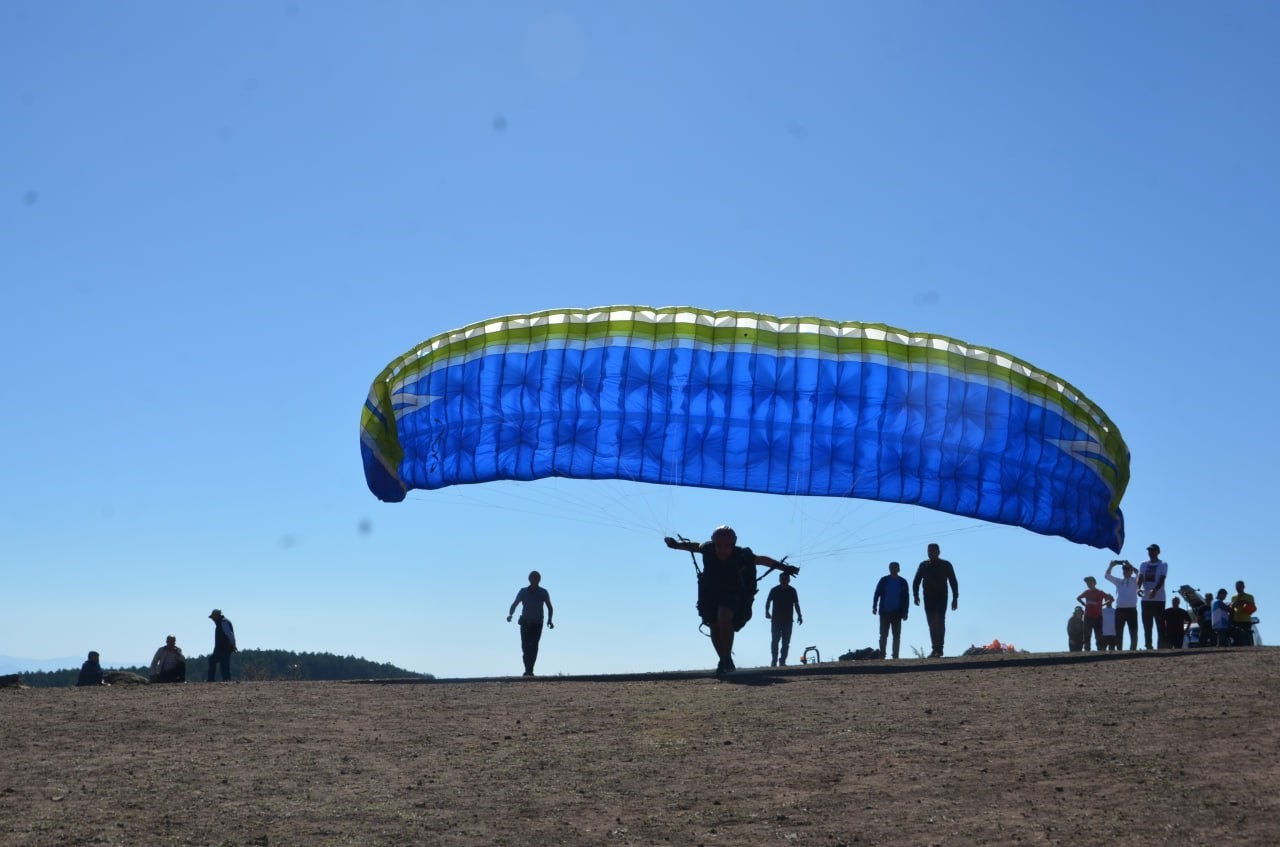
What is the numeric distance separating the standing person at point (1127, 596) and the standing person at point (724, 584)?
298 inches

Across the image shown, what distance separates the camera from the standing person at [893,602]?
23.7 meters

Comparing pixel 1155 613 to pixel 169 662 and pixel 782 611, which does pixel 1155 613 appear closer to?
pixel 782 611

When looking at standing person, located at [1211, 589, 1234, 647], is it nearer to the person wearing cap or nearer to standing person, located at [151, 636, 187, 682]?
the person wearing cap

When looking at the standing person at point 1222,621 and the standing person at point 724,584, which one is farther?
the standing person at point 1222,621

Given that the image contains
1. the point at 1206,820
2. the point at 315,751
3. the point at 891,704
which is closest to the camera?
the point at 1206,820

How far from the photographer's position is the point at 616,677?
816 inches

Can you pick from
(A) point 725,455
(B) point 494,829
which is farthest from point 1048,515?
(B) point 494,829

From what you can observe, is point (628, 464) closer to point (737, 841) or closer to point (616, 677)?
point (616, 677)

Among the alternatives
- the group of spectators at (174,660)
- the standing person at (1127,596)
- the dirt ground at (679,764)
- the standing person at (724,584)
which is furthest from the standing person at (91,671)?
the standing person at (1127,596)

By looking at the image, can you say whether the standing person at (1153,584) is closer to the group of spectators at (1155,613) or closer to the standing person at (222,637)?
the group of spectators at (1155,613)

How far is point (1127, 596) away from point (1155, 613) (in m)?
0.63

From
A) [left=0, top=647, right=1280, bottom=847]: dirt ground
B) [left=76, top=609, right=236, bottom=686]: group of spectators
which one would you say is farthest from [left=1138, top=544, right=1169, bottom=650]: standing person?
[left=76, top=609, right=236, bottom=686]: group of spectators

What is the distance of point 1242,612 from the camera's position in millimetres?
23344

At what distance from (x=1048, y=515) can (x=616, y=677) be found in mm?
6839
